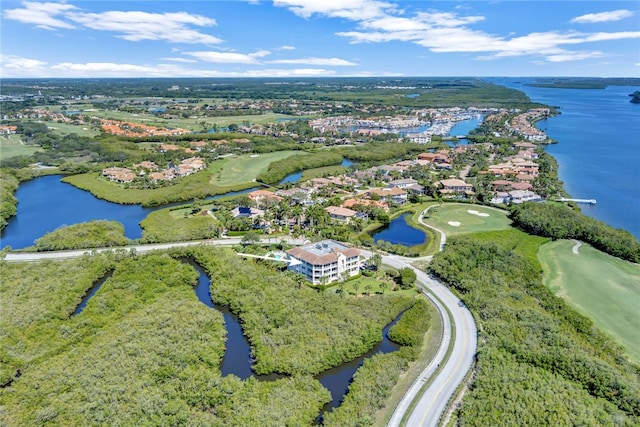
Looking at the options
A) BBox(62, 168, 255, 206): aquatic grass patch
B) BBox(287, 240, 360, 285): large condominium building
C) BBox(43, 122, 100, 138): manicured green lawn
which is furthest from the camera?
BBox(43, 122, 100, 138): manicured green lawn

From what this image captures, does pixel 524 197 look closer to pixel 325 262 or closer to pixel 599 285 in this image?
pixel 599 285

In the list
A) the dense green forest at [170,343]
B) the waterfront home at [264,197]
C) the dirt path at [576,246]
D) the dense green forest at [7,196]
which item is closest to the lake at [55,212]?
the dense green forest at [7,196]

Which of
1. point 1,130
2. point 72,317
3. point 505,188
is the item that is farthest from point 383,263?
point 1,130

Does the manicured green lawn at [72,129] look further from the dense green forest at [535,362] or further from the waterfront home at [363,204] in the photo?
the dense green forest at [535,362]

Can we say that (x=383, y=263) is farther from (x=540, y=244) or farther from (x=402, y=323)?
(x=540, y=244)

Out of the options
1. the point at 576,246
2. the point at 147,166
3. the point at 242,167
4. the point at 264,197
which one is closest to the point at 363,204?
the point at 264,197

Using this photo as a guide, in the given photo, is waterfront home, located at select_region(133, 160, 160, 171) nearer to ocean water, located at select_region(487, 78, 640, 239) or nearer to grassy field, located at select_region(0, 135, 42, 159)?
Result: grassy field, located at select_region(0, 135, 42, 159)

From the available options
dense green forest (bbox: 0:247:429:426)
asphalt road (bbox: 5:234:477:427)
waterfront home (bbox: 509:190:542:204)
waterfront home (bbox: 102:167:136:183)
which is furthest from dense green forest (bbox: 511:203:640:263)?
waterfront home (bbox: 102:167:136:183)

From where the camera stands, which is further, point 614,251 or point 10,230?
point 10,230
